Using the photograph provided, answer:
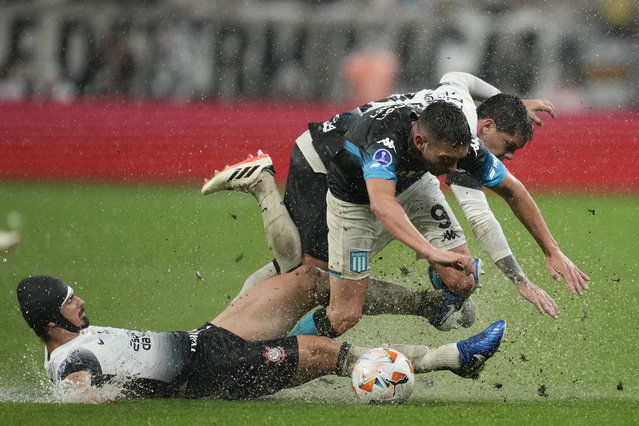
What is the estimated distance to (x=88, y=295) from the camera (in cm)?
888

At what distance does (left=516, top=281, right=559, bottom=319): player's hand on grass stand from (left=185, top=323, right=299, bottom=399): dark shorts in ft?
4.49

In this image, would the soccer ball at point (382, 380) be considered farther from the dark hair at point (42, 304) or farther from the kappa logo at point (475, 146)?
the dark hair at point (42, 304)

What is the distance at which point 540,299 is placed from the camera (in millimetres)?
5863

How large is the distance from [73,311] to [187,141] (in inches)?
363

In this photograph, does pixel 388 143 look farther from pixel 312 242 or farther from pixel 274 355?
pixel 312 242

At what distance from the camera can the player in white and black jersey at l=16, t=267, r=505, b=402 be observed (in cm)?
557

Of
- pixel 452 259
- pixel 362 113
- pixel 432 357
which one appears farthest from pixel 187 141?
pixel 452 259

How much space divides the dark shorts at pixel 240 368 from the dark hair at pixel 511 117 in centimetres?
205

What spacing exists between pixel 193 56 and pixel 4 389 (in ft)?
33.7

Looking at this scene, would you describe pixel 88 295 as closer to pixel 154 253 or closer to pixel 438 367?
pixel 154 253

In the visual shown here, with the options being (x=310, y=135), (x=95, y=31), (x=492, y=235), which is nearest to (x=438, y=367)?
(x=492, y=235)

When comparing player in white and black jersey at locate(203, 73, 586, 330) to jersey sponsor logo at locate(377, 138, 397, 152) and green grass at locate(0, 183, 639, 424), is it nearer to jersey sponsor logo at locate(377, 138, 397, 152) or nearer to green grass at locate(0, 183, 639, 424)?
green grass at locate(0, 183, 639, 424)

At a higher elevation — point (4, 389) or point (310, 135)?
point (310, 135)

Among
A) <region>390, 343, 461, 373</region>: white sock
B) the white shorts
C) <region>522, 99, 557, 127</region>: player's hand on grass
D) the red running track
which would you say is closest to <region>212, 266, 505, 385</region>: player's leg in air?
<region>390, 343, 461, 373</region>: white sock
